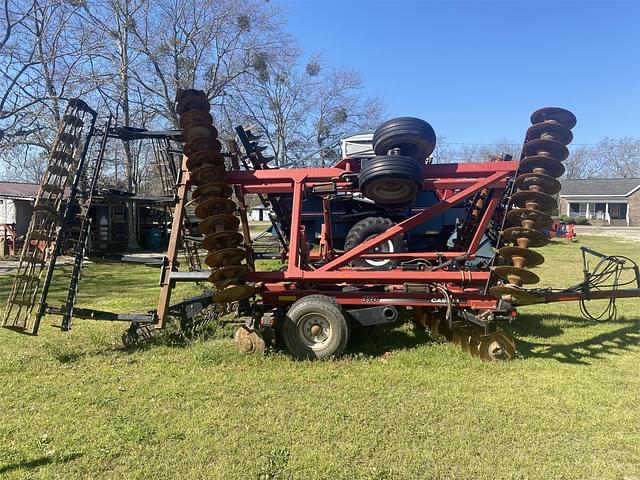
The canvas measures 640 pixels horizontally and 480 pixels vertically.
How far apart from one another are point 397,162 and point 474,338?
2.08m

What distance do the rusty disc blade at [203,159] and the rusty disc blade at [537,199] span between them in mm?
3120

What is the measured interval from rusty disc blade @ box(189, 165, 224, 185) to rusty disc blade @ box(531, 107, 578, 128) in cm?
327

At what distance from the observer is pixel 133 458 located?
3.15m

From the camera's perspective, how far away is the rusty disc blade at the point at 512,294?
15.7 ft

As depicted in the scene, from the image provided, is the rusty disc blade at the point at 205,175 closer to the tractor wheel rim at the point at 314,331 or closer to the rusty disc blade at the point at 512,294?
the tractor wheel rim at the point at 314,331

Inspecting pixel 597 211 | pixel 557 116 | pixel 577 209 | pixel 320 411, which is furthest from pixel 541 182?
pixel 577 209

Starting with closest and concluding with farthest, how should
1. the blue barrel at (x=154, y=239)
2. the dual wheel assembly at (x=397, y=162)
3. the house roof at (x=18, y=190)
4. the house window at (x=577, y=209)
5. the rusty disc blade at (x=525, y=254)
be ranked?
the rusty disc blade at (x=525, y=254), the dual wheel assembly at (x=397, y=162), the blue barrel at (x=154, y=239), the house roof at (x=18, y=190), the house window at (x=577, y=209)

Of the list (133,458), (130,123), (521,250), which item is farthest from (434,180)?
(130,123)

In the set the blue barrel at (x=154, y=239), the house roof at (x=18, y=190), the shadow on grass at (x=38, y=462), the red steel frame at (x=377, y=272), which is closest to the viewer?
the shadow on grass at (x=38, y=462)

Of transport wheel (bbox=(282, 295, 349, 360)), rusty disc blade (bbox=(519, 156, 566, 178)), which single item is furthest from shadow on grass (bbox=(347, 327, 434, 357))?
rusty disc blade (bbox=(519, 156, 566, 178))

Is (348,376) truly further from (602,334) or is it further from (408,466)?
(602,334)

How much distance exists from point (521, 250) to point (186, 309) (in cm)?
381

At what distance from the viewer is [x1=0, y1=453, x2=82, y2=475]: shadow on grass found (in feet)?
9.96

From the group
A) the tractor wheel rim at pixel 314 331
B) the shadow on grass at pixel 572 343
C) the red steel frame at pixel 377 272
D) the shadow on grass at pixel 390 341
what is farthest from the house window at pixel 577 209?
the tractor wheel rim at pixel 314 331
